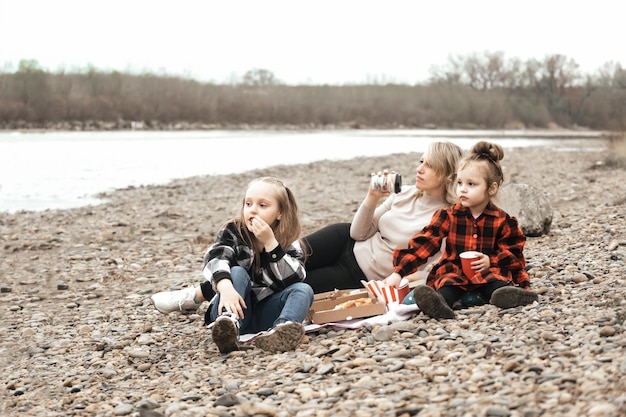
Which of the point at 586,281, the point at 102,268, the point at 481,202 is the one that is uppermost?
the point at 481,202

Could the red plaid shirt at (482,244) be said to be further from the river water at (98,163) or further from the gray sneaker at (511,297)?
the river water at (98,163)

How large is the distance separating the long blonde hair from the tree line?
44106 millimetres

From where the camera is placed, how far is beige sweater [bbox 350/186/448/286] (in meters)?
5.57

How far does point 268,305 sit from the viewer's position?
489cm

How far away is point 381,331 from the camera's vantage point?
4562mm

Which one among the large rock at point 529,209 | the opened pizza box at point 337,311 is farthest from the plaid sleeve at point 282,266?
the large rock at point 529,209

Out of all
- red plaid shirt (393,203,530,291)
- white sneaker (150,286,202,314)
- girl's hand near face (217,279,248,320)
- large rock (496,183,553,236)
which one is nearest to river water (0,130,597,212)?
large rock (496,183,553,236)

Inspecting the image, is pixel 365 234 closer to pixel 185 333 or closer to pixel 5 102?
pixel 185 333

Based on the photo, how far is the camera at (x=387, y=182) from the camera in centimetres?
523

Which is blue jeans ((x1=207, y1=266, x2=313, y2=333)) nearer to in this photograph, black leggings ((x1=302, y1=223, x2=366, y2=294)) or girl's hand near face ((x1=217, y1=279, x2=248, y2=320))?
girl's hand near face ((x1=217, y1=279, x2=248, y2=320))

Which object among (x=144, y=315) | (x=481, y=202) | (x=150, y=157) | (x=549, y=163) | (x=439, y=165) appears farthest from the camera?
(x=150, y=157)

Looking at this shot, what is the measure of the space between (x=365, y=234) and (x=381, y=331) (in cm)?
135

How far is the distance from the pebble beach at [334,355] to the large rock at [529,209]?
15cm

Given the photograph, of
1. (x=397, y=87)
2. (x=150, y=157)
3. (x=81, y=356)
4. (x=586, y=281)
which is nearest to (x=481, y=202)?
(x=586, y=281)
